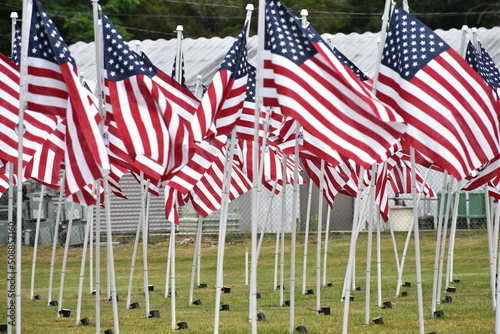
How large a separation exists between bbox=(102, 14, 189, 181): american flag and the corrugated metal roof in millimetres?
19049

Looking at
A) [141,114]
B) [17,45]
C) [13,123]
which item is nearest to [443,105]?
[141,114]

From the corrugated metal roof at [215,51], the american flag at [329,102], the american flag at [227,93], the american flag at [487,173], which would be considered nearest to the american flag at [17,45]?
the american flag at [227,93]

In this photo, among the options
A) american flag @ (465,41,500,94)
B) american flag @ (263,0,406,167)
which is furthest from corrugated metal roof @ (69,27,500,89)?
american flag @ (263,0,406,167)

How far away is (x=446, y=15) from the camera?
158 ft

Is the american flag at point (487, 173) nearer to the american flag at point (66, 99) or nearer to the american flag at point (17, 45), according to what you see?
the american flag at point (66, 99)

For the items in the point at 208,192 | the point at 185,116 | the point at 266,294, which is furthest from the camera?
the point at 266,294

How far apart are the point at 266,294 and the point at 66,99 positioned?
8.37 meters

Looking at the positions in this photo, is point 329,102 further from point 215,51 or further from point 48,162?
point 215,51

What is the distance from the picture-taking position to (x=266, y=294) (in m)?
19.3

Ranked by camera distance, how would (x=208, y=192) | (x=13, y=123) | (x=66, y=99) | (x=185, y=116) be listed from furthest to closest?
(x=208, y=192) < (x=13, y=123) < (x=185, y=116) < (x=66, y=99)

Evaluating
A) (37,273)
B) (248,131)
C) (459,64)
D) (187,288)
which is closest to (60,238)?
(37,273)

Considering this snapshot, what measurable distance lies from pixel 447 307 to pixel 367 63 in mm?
16371

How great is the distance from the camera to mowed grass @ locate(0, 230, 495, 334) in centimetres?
1434

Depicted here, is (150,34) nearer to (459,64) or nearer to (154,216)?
(154,216)
